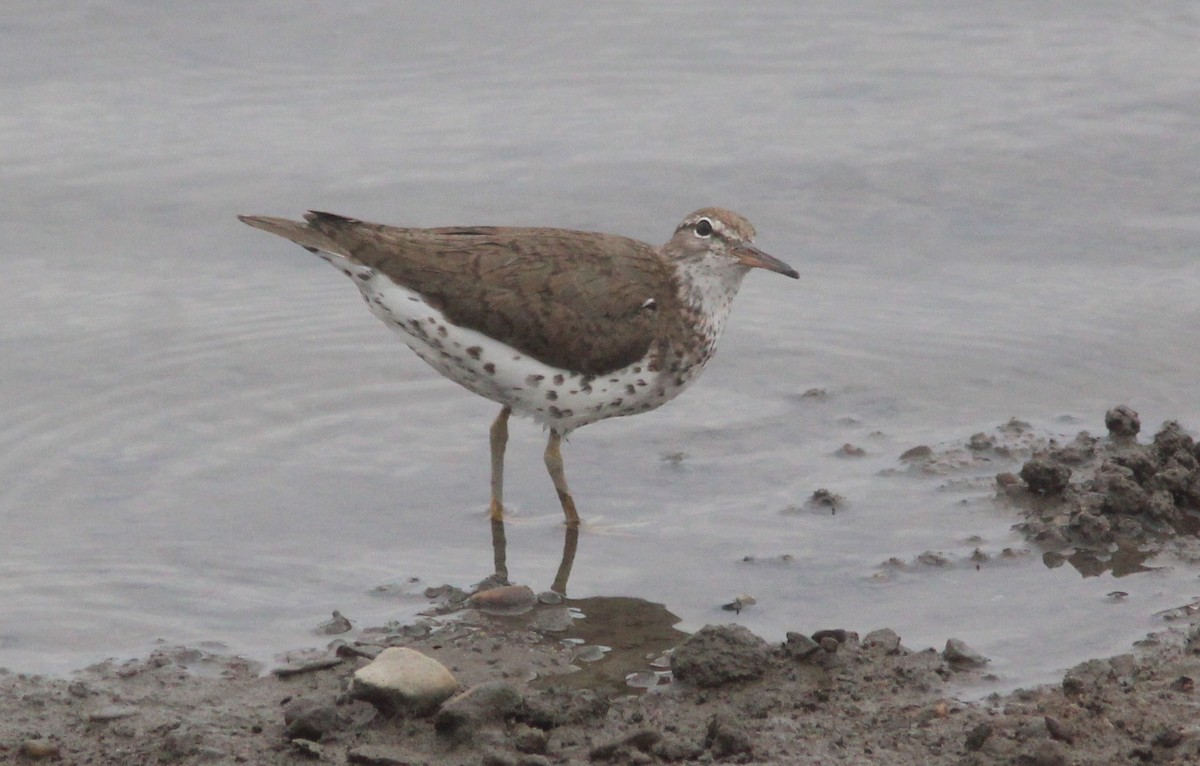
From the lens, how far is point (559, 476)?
8.73 metres

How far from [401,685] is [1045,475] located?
375cm

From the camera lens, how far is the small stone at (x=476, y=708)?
597cm

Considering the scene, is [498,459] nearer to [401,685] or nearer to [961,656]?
[401,685]

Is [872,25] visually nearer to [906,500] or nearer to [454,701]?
[906,500]

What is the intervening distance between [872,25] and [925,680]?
31.4 feet

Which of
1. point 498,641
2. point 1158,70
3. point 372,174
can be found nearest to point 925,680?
point 498,641

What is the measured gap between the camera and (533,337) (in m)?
8.45

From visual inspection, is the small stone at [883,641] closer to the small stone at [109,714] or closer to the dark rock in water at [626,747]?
the dark rock in water at [626,747]

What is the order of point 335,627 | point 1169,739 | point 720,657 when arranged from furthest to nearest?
point 335,627 → point 720,657 → point 1169,739

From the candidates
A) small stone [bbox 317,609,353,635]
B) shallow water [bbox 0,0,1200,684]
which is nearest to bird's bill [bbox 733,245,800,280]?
shallow water [bbox 0,0,1200,684]

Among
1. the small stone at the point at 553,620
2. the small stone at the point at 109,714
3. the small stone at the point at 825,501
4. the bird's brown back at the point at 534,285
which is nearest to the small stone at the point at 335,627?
the small stone at the point at 553,620

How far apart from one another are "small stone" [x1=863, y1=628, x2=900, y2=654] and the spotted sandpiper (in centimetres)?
214

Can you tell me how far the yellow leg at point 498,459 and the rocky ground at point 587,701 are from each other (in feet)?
3.68

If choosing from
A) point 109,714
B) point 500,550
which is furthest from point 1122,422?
point 109,714
